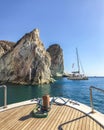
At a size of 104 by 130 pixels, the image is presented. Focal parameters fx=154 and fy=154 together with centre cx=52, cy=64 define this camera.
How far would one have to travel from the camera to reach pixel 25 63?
7150cm

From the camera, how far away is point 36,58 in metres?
72.0

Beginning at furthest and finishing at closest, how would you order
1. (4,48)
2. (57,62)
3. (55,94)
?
1. (57,62)
2. (4,48)
3. (55,94)

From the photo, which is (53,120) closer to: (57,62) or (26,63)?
(26,63)

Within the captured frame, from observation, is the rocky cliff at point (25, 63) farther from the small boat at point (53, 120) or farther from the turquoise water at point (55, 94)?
the small boat at point (53, 120)

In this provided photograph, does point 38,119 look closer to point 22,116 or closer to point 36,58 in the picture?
point 22,116

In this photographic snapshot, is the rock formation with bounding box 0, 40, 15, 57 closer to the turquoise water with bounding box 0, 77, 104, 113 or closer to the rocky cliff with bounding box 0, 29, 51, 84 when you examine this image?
the rocky cliff with bounding box 0, 29, 51, 84

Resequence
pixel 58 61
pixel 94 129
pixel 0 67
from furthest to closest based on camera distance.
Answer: pixel 58 61 < pixel 0 67 < pixel 94 129

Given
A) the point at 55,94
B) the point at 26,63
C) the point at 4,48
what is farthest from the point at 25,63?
the point at 4,48

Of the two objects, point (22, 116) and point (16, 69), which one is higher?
point (16, 69)

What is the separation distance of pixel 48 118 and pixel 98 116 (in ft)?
7.11

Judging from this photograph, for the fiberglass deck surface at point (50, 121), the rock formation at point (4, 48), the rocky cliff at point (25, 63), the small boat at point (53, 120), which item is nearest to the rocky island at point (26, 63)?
the rocky cliff at point (25, 63)

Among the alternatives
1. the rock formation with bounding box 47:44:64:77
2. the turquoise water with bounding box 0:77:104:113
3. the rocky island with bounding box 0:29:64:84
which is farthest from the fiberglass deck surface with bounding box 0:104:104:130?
the rock formation with bounding box 47:44:64:77

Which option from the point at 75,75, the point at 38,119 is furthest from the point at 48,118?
the point at 75,75

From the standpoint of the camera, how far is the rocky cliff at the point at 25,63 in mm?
70312
